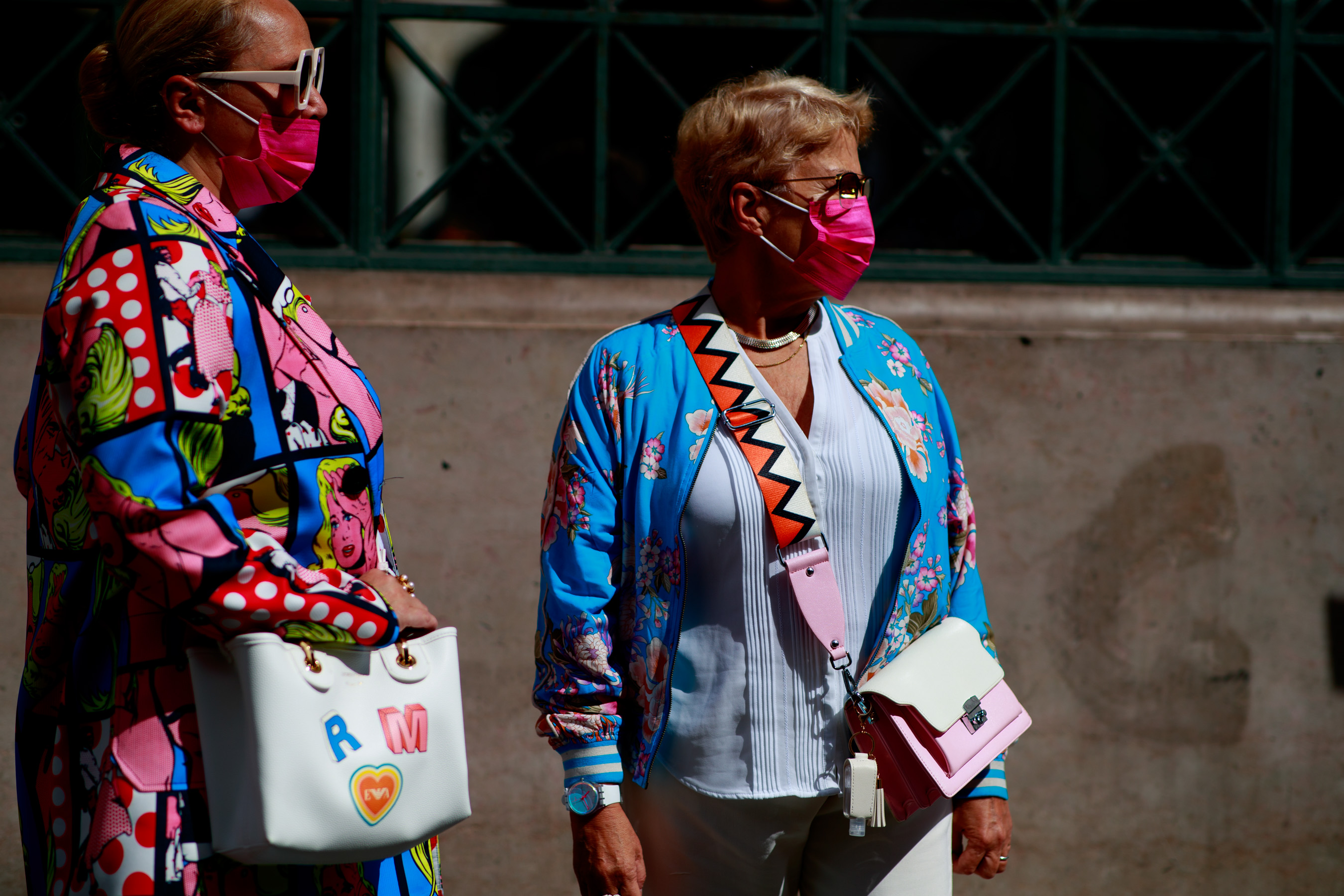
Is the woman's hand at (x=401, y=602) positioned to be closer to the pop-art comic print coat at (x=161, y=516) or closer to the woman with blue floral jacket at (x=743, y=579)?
the pop-art comic print coat at (x=161, y=516)

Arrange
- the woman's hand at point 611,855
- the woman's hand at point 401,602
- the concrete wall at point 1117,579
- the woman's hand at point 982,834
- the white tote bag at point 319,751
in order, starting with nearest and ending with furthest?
the white tote bag at point 319,751, the woman's hand at point 401,602, the woman's hand at point 611,855, the woman's hand at point 982,834, the concrete wall at point 1117,579

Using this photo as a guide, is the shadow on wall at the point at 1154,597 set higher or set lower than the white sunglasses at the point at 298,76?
lower

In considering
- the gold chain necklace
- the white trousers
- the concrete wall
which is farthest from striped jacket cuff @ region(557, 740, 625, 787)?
the concrete wall

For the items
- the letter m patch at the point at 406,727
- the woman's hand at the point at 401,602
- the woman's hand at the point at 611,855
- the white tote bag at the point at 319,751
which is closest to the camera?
the white tote bag at the point at 319,751

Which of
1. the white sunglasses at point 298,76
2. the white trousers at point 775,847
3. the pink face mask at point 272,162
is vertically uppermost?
the white sunglasses at point 298,76

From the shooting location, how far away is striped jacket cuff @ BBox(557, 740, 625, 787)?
6.72 feet

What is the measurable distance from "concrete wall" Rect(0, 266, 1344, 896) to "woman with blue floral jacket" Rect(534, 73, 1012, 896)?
4.83 ft

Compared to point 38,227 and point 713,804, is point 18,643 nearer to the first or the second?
point 38,227

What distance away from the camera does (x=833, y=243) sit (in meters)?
2.22

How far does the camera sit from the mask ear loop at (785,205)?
2236 millimetres

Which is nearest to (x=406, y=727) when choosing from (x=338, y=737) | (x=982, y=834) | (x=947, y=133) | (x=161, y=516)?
(x=338, y=737)

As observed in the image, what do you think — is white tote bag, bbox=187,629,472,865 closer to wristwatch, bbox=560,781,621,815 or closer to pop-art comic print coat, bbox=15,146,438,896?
pop-art comic print coat, bbox=15,146,438,896

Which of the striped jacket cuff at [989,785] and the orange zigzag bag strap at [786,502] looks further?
the striped jacket cuff at [989,785]

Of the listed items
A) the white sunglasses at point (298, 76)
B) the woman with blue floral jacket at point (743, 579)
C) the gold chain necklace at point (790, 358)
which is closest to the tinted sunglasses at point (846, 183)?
the woman with blue floral jacket at point (743, 579)
